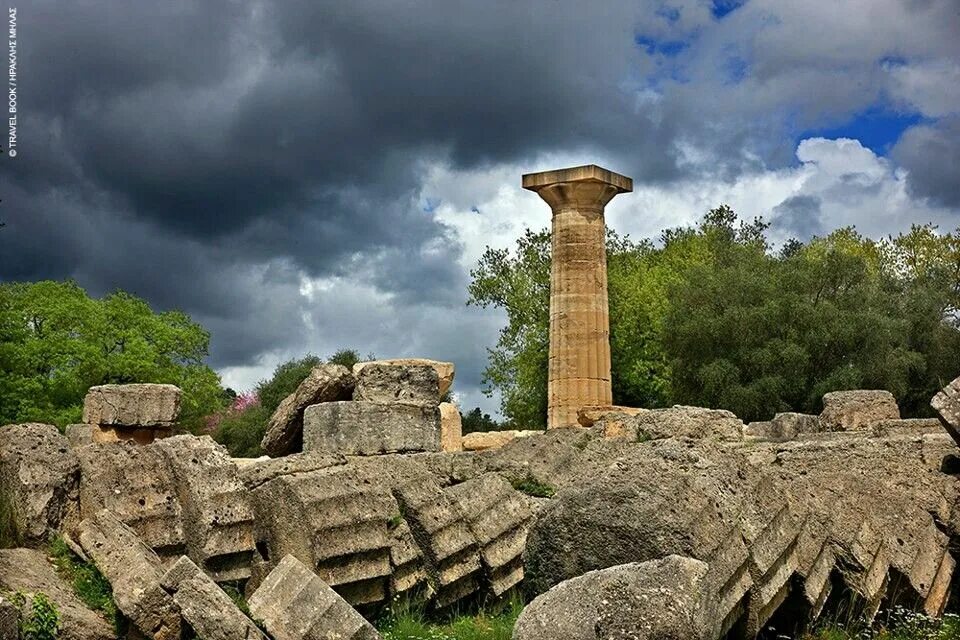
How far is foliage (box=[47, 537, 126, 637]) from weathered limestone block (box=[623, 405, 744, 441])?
7712mm

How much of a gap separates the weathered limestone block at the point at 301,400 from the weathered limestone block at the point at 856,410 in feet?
27.2

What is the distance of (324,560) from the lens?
28.0ft

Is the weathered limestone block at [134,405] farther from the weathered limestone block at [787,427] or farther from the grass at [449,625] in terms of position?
the weathered limestone block at [787,427]

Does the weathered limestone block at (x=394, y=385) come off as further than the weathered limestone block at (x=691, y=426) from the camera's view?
No

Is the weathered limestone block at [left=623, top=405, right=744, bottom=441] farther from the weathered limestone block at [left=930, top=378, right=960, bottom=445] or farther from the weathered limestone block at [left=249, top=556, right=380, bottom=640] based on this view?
the weathered limestone block at [left=249, top=556, right=380, bottom=640]

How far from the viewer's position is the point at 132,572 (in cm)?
798

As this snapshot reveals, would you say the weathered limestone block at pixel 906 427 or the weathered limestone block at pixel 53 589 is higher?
the weathered limestone block at pixel 906 427

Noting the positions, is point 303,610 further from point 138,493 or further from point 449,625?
point 138,493

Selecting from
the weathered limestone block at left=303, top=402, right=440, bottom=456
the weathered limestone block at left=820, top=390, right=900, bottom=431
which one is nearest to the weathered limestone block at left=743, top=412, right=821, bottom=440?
the weathered limestone block at left=820, top=390, right=900, bottom=431

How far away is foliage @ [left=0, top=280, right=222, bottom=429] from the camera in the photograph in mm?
35969

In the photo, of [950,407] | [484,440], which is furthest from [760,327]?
[950,407]

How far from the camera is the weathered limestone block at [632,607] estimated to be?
6.16m

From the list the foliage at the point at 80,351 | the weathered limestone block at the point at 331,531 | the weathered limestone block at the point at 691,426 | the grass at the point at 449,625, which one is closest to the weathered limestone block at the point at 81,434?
the weathered limestone block at the point at 331,531

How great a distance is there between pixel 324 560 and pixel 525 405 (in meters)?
36.5
